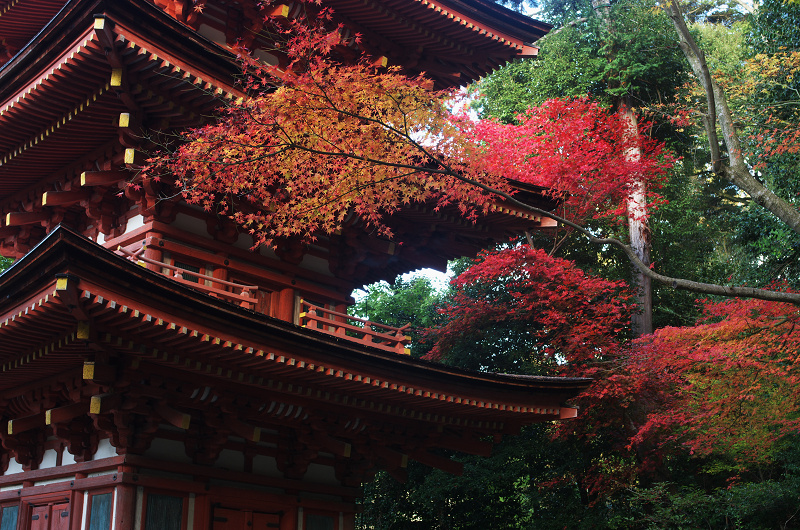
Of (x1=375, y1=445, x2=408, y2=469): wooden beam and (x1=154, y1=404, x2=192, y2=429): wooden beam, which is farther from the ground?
(x1=154, y1=404, x2=192, y2=429): wooden beam

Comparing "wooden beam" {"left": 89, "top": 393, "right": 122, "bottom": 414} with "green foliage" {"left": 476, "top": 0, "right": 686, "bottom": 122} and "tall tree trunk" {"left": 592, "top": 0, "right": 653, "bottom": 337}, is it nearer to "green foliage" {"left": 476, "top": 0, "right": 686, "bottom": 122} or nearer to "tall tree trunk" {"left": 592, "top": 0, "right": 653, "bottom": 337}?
"tall tree trunk" {"left": 592, "top": 0, "right": 653, "bottom": 337}

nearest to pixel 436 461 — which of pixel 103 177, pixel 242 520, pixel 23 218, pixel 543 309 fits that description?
pixel 242 520

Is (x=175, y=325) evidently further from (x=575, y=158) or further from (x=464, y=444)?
(x=575, y=158)

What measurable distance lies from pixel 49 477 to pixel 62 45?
5623mm

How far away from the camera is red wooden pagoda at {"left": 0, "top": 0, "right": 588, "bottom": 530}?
743cm

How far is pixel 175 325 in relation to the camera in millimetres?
7188

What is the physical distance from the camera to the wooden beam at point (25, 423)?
364 inches

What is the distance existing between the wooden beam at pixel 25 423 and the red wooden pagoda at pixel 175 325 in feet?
0.08

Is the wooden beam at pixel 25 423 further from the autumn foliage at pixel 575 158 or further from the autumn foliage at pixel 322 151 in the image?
the autumn foliage at pixel 575 158

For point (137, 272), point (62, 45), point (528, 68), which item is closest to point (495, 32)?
point (62, 45)

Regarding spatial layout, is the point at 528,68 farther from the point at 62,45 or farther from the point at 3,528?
the point at 3,528

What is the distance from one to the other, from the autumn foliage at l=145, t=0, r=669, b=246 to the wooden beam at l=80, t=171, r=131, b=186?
731 millimetres

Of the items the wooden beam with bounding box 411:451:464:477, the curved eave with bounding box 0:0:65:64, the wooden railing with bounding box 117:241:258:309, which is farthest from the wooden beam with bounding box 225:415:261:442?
the curved eave with bounding box 0:0:65:64

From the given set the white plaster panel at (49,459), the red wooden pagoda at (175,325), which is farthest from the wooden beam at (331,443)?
the white plaster panel at (49,459)
